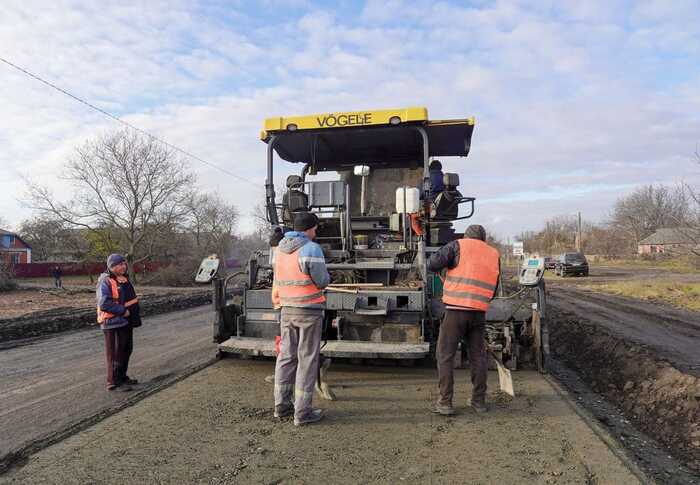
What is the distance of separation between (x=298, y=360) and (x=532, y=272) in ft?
10.1

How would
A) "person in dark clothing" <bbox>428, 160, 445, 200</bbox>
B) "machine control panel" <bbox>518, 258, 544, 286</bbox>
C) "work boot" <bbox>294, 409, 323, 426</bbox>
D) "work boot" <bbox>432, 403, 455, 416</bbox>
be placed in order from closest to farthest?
"work boot" <bbox>294, 409, 323, 426</bbox> < "work boot" <bbox>432, 403, 455, 416</bbox> < "machine control panel" <bbox>518, 258, 544, 286</bbox> < "person in dark clothing" <bbox>428, 160, 445, 200</bbox>

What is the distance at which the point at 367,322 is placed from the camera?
18.4ft

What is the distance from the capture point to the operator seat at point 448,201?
6.30 m

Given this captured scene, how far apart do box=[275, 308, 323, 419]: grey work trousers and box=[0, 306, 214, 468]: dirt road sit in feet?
5.29

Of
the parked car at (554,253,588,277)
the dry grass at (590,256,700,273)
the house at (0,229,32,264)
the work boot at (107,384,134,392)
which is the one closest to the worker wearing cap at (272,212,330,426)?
the work boot at (107,384,134,392)

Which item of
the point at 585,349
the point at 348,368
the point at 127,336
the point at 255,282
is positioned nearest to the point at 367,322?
the point at 348,368

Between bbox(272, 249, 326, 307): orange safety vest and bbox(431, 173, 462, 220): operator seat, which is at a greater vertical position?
bbox(431, 173, 462, 220): operator seat

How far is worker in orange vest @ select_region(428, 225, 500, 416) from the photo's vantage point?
4.39 meters

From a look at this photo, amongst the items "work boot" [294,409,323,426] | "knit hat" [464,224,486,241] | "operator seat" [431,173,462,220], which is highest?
"operator seat" [431,173,462,220]

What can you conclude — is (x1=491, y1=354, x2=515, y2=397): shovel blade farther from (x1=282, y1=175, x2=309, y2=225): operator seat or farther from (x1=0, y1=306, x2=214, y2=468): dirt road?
(x1=0, y1=306, x2=214, y2=468): dirt road

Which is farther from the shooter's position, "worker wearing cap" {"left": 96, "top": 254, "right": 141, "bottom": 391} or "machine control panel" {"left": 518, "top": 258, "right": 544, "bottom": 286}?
"machine control panel" {"left": 518, "top": 258, "right": 544, "bottom": 286}

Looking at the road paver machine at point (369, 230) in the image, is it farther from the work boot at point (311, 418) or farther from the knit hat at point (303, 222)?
the knit hat at point (303, 222)

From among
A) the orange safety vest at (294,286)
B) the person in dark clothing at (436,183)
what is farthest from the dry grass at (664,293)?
the orange safety vest at (294,286)

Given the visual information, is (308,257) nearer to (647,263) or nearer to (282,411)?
(282,411)
